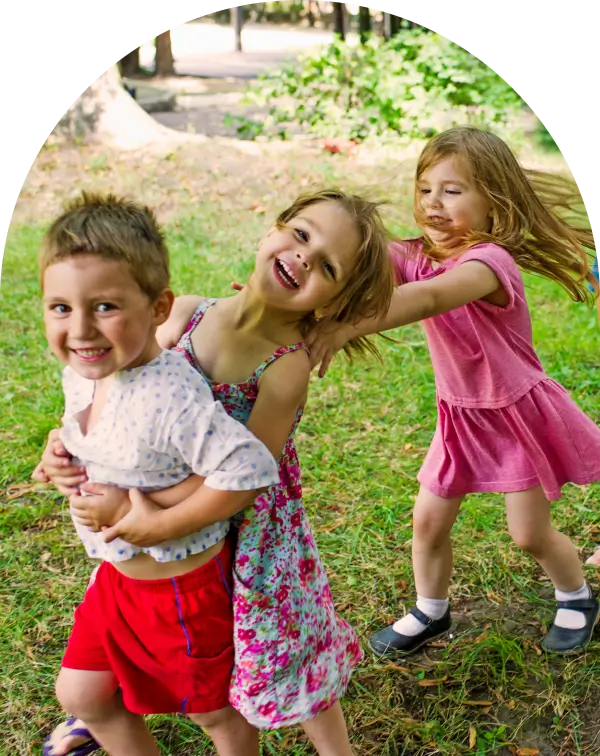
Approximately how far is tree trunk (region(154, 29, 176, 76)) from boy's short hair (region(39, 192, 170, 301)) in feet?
1.20

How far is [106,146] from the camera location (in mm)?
2498

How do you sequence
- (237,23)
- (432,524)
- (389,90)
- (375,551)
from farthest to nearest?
(375,551) → (389,90) → (432,524) → (237,23)

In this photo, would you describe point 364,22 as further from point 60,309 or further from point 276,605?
point 276,605

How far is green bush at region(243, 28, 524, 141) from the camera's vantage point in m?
1.68

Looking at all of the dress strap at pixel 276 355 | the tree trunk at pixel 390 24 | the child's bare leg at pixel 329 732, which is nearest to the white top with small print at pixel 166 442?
the dress strap at pixel 276 355

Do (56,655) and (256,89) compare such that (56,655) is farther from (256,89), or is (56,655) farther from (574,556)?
(256,89)

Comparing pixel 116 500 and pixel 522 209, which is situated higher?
pixel 522 209

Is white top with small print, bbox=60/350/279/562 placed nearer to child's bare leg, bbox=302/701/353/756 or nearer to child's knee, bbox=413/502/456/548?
child's bare leg, bbox=302/701/353/756

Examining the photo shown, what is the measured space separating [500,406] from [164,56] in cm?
104

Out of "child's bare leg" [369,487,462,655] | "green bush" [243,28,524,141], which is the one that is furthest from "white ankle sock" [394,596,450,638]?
"green bush" [243,28,524,141]

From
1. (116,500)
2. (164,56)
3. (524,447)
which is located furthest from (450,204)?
(116,500)

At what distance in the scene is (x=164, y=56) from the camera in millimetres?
1632

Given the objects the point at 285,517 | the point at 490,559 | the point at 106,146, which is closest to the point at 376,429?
the point at 490,559

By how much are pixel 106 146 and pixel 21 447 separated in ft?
3.83
